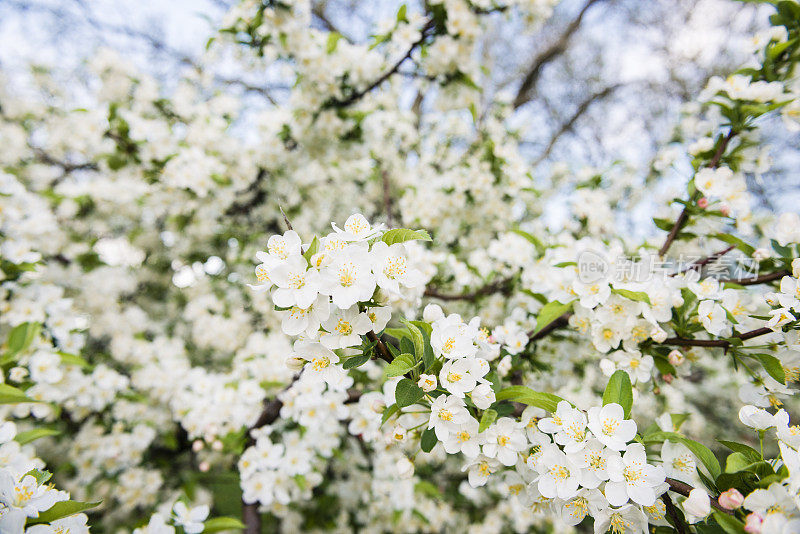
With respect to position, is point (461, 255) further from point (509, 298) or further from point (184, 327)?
point (184, 327)

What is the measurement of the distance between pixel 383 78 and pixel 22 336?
2641 millimetres

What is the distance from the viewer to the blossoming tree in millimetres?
1063

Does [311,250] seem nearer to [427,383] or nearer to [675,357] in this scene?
[427,383]

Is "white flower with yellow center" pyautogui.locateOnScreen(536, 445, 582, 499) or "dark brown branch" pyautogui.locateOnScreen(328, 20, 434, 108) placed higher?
"dark brown branch" pyautogui.locateOnScreen(328, 20, 434, 108)

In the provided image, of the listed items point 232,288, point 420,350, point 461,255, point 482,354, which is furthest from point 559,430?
point 232,288

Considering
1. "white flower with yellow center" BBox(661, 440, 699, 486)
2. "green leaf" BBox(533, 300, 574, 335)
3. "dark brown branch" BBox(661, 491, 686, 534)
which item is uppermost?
"green leaf" BBox(533, 300, 574, 335)

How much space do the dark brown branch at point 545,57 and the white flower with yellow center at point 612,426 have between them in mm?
7758

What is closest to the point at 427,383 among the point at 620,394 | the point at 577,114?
the point at 620,394

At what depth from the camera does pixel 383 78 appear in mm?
2805

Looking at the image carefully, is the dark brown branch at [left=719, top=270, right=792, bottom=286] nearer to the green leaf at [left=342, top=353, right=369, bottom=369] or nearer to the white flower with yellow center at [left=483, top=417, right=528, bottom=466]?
the white flower with yellow center at [left=483, top=417, right=528, bottom=466]

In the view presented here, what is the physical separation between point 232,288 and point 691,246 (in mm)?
4251

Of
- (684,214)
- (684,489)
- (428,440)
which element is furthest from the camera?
(684,214)

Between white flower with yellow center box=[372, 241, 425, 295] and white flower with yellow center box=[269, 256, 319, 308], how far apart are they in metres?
0.16

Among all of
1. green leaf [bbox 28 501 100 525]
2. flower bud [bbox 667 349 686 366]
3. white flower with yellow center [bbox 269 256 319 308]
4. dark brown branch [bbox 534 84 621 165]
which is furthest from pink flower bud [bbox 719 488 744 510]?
dark brown branch [bbox 534 84 621 165]
